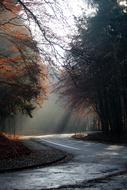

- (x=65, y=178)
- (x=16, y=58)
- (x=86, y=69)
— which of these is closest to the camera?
(x=65, y=178)

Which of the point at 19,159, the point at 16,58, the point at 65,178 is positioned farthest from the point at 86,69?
the point at 65,178

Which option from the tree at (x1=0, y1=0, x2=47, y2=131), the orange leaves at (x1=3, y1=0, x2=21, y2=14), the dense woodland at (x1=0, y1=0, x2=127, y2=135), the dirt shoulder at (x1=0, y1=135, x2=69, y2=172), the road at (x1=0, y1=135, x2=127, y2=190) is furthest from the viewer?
the dense woodland at (x1=0, y1=0, x2=127, y2=135)

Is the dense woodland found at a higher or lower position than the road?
higher

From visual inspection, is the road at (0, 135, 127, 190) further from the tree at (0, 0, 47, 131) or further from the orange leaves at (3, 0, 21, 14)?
the orange leaves at (3, 0, 21, 14)

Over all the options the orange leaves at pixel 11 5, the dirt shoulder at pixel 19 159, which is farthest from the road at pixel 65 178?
the orange leaves at pixel 11 5

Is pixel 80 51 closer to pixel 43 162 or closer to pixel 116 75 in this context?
pixel 43 162

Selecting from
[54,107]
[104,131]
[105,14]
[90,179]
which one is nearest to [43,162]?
[90,179]

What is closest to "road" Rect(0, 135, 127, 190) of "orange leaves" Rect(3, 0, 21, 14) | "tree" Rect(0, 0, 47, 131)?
"tree" Rect(0, 0, 47, 131)

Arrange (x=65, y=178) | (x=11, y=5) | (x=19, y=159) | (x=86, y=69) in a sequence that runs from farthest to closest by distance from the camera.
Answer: (x=86, y=69)
(x=19, y=159)
(x=11, y=5)
(x=65, y=178)

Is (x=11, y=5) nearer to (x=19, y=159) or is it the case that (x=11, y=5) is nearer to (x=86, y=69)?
(x=19, y=159)

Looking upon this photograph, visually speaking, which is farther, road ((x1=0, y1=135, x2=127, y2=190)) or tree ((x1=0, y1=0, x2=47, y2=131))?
tree ((x1=0, y1=0, x2=47, y2=131))

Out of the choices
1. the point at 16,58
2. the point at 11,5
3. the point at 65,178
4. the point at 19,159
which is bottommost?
the point at 65,178

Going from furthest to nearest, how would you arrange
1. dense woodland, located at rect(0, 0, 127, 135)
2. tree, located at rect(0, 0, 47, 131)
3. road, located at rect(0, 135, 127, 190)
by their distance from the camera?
1. dense woodland, located at rect(0, 0, 127, 135)
2. tree, located at rect(0, 0, 47, 131)
3. road, located at rect(0, 135, 127, 190)

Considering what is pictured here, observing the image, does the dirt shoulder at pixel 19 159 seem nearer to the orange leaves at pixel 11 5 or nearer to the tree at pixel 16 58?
the tree at pixel 16 58
